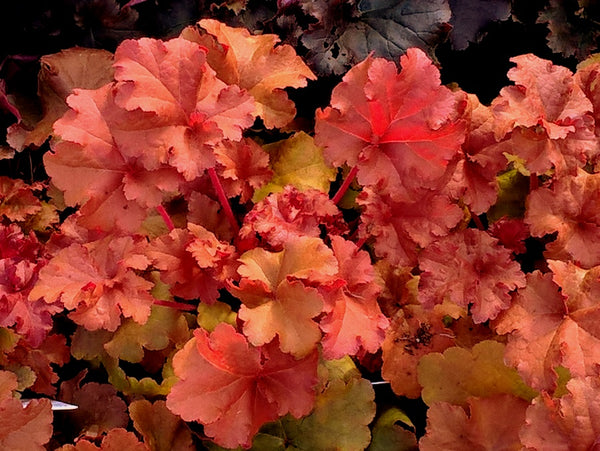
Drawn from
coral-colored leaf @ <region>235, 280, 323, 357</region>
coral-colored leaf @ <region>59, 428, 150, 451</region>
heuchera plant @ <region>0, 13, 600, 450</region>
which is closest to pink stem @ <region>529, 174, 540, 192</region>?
heuchera plant @ <region>0, 13, 600, 450</region>

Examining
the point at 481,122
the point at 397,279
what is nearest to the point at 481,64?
the point at 481,122

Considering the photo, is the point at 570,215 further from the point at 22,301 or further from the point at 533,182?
the point at 22,301

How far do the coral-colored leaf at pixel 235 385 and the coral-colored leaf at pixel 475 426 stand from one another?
24 cm

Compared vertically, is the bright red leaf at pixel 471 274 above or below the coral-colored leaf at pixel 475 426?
above

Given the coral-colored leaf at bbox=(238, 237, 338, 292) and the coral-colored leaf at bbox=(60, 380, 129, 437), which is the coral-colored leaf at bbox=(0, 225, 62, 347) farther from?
the coral-colored leaf at bbox=(238, 237, 338, 292)

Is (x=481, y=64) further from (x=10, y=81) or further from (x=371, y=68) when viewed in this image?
(x=10, y=81)

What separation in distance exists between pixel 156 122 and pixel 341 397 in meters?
0.61

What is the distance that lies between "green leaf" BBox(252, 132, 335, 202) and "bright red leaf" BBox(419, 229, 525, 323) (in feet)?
1.03

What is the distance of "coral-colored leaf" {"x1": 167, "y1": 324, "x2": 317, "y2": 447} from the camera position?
1.15 meters

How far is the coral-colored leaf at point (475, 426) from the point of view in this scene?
1.24 m

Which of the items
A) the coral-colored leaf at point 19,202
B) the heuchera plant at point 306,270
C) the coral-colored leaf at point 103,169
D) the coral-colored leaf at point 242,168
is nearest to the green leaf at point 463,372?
the heuchera plant at point 306,270

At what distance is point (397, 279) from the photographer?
1.43m

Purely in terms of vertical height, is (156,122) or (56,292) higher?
(156,122)

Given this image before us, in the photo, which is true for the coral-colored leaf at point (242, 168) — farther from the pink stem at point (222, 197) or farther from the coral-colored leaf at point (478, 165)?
the coral-colored leaf at point (478, 165)
